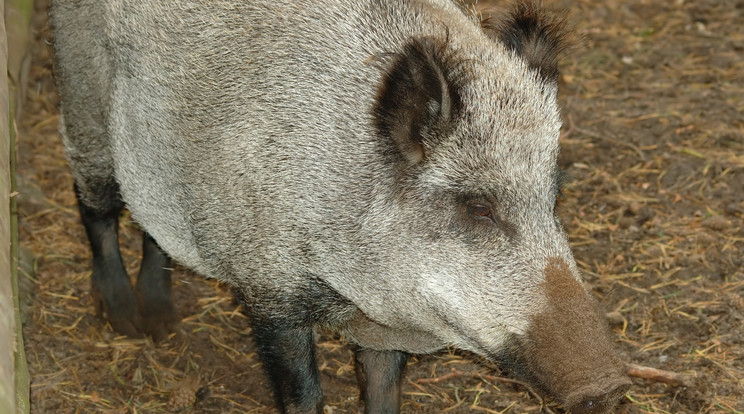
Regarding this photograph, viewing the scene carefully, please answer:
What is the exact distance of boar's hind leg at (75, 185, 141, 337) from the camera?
5.08m

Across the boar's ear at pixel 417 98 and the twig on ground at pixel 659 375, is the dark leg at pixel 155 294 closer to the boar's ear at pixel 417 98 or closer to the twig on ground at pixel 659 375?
the boar's ear at pixel 417 98

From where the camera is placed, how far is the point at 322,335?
5188 millimetres

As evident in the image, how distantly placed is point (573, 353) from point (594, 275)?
7.61 feet

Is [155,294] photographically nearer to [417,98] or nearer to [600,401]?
[417,98]

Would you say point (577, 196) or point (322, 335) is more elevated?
point (577, 196)

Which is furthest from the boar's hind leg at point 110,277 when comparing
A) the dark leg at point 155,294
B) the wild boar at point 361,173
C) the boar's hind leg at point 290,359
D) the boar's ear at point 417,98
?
the boar's ear at point 417,98

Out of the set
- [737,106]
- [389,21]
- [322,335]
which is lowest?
[322,335]

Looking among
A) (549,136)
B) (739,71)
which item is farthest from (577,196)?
(549,136)

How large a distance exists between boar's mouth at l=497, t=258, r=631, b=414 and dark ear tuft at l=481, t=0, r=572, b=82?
0.86 metres

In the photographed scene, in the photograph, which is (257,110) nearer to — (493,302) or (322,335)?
(493,302)

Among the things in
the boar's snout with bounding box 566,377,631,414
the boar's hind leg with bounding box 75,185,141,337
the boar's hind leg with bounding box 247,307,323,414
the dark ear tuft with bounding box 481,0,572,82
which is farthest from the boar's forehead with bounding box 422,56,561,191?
the boar's hind leg with bounding box 75,185,141,337

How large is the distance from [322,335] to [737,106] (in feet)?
11.5

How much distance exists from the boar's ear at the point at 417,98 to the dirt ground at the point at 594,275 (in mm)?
634

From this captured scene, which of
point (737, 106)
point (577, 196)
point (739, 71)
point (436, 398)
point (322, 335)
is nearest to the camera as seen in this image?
point (436, 398)
